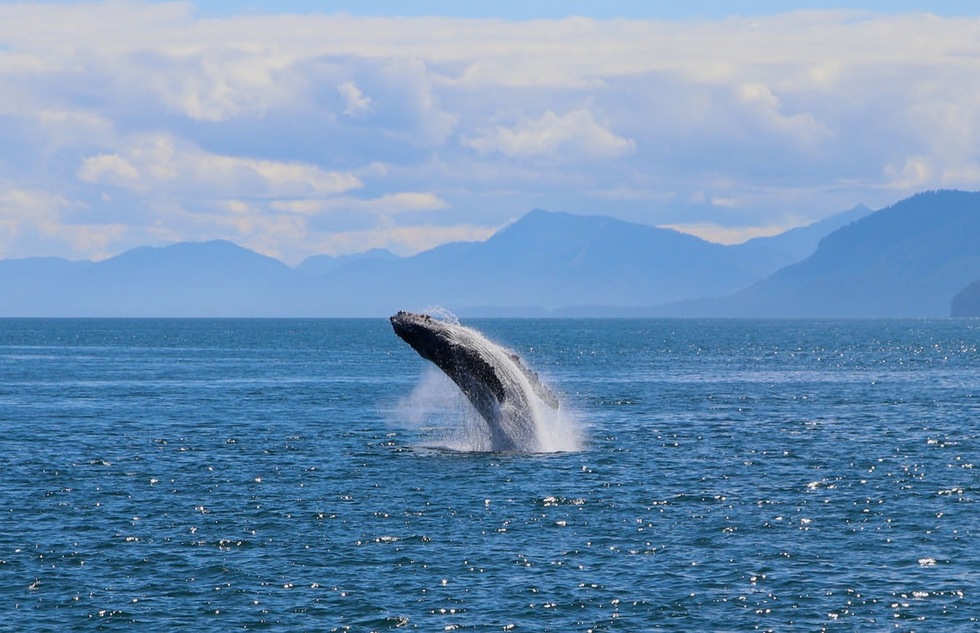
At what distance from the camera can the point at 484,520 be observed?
→ 1405 inches

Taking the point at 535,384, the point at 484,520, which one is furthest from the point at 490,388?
the point at 484,520

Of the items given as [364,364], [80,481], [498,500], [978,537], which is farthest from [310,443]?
[364,364]

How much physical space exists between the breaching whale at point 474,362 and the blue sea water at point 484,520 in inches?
93.2

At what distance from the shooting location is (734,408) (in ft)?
230

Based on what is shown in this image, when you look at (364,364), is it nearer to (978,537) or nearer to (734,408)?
(734,408)

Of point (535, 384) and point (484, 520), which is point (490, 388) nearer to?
point (535, 384)

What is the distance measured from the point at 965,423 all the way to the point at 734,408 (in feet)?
42.4

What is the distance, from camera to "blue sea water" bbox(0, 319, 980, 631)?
27562mm

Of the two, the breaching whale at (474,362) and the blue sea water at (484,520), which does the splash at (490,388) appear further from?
the blue sea water at (484,520)

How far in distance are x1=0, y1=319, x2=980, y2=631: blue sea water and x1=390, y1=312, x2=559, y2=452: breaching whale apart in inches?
93.2

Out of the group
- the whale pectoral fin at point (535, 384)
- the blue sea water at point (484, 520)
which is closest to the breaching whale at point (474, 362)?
the whale pectoral fin at point (535, 384)

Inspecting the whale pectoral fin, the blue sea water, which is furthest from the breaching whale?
the blue sea water

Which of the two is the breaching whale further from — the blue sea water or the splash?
the blue sea water

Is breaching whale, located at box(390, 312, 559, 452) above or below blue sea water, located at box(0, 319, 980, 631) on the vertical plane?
above
